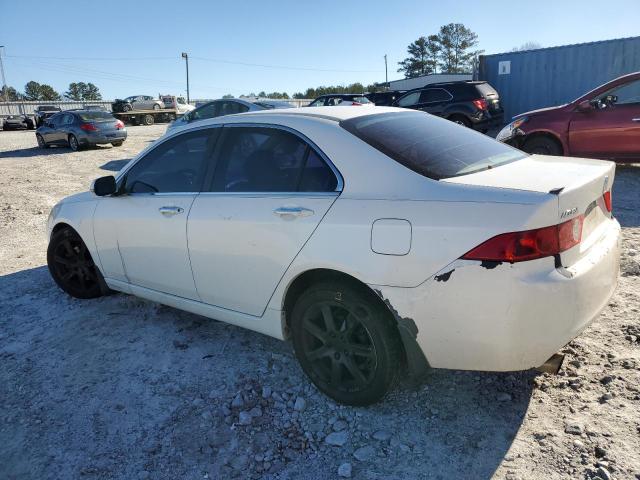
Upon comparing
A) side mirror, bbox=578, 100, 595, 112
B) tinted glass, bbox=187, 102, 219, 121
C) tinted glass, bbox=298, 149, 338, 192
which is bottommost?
tinted glass, bbox=298, 149, 338, 192

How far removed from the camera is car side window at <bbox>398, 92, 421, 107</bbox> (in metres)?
15.1

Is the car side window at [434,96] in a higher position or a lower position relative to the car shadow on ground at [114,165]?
higher

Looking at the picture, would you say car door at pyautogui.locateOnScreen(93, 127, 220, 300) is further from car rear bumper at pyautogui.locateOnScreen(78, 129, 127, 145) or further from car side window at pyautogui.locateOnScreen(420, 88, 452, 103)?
car rear bumper at pyautogui.locateOnScreen(78, 129, 127, 145)

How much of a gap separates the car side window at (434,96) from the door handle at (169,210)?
41.6 ft

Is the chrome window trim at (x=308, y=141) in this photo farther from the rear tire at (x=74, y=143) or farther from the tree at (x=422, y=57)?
the tree at (x=422, y=57)

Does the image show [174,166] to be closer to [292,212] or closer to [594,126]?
[292,212]

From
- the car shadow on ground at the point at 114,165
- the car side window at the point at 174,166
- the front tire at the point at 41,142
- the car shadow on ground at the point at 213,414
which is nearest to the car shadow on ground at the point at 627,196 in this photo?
the car shadow on ground at the point at 213,414

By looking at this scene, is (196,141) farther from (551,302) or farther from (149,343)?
(551,302)

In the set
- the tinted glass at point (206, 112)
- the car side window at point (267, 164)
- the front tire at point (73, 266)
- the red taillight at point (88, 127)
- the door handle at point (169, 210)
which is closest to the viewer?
the car side window at point (267, 164)

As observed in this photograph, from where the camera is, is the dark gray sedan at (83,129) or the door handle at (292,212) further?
the dark gray sedan at (83,129)

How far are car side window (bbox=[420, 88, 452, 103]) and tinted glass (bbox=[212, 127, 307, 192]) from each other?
12.5 meters

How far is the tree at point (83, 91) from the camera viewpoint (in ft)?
320

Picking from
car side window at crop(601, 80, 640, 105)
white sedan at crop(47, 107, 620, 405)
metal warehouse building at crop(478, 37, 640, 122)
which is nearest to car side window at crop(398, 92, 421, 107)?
metal warehouse building at crop(478, 37, 640, 122)

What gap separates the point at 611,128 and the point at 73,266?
8069 mm
